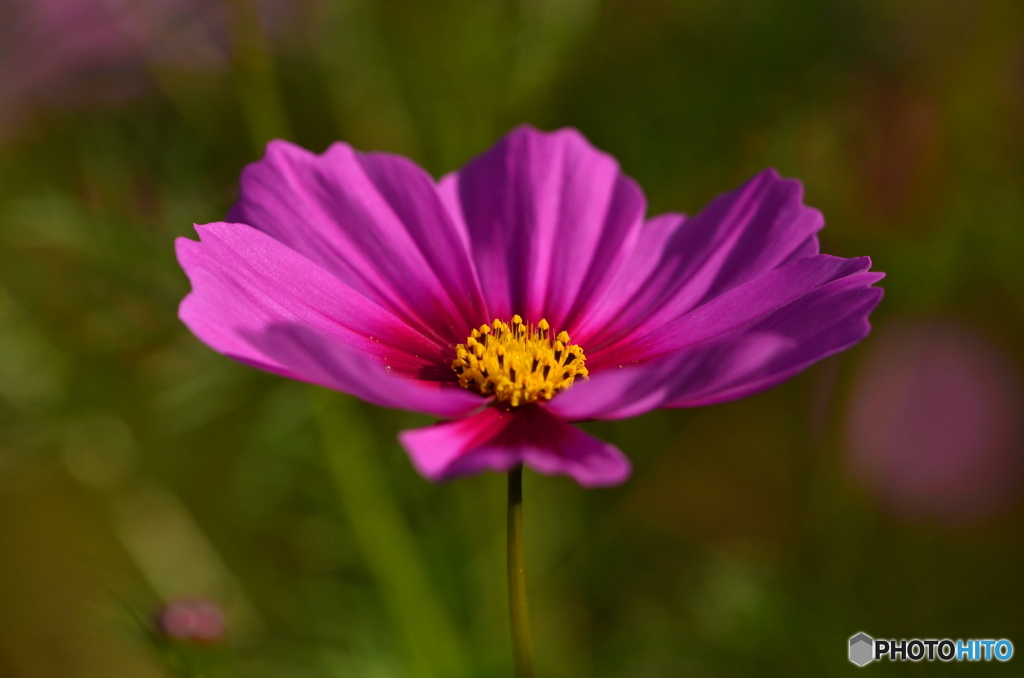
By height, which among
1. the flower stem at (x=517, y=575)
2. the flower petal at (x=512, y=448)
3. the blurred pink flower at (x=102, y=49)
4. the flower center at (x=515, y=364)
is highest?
the blurred pink flower at (x=102, y=49)

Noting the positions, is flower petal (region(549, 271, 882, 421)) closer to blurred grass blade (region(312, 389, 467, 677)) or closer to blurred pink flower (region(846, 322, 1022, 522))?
blurred grass blade (region(312, 389, 467, 677))

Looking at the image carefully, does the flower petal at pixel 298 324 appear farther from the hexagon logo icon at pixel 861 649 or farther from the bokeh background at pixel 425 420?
the hexagon logo icon at pixel 861 649

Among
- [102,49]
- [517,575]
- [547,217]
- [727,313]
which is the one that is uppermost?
[102,49]

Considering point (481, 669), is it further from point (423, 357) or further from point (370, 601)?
point (423, 357)

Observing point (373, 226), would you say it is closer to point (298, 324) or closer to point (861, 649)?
point (298, 324)

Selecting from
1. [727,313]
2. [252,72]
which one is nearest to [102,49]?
[252,72]

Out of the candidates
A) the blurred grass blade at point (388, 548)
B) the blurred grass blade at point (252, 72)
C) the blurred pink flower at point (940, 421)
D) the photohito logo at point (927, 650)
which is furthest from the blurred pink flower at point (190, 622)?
the blurred pink flower at point (940, 421)
